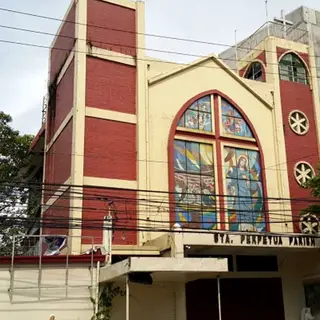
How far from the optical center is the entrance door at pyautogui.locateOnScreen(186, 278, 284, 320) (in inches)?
766

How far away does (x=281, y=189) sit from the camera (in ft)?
74.2

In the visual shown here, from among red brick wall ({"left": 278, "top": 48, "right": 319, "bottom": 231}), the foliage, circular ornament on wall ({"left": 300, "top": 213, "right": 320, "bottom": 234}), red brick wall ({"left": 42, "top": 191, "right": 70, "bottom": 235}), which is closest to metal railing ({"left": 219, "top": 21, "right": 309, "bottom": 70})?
red brick wall ({"left": 278, "top": 48, "right": 319, "bottom": 231})

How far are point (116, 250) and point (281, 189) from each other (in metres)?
8.47

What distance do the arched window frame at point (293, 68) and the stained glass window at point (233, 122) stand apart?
11.8 ft

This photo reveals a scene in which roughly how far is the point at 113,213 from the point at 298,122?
34.7ft

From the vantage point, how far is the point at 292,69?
82.8 feet

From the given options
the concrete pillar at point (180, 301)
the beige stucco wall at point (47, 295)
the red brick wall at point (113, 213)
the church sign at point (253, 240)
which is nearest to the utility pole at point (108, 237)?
the red brick wall at point (113, 213)

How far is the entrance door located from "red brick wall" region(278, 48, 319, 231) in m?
3.11

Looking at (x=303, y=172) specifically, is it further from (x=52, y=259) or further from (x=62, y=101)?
(x=52, y=259)

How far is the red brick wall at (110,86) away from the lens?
2009 cm

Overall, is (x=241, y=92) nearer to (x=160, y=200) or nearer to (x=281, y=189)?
(x=281, y=189)

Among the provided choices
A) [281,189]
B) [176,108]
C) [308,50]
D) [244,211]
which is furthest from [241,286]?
[308,50]

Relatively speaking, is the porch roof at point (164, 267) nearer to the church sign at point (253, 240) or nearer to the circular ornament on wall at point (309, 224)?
the church sign at point (253, 240)

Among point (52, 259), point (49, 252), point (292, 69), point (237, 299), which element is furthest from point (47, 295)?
point (292, 69)
